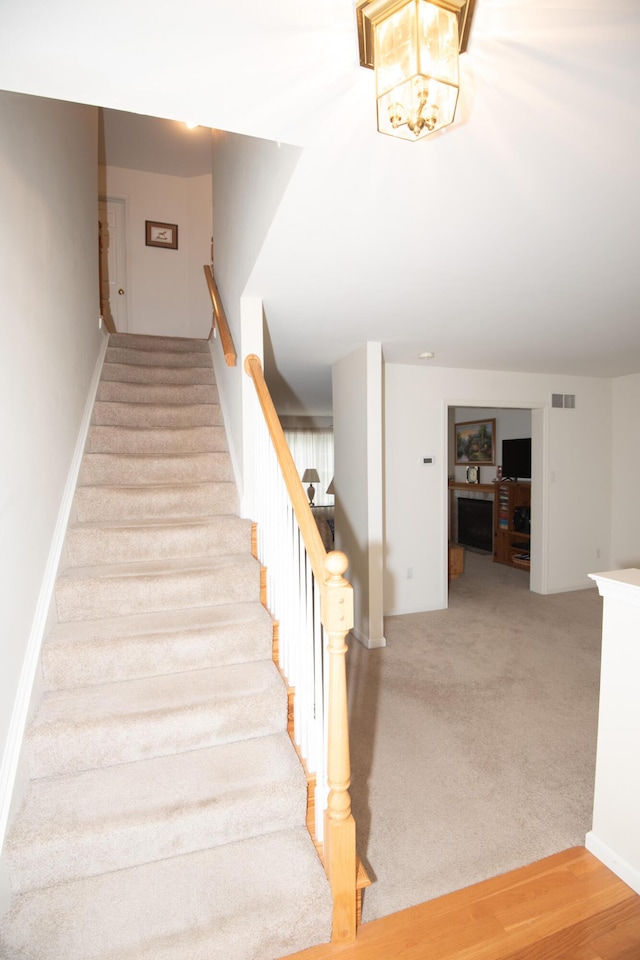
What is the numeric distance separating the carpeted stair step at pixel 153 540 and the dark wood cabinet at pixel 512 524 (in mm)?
4765

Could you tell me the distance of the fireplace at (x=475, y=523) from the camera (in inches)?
290

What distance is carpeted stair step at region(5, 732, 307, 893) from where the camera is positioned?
1482 mm

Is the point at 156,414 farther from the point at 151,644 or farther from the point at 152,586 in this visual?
the point at 151,644

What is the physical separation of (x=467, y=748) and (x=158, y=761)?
155 centimetres

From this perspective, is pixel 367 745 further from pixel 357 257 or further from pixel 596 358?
pixel 596 358

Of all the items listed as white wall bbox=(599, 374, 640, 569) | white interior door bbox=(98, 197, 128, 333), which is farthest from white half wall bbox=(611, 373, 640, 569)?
white interior door bbox=(98, 197, 128, 333)

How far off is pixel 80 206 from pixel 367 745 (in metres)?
3.72

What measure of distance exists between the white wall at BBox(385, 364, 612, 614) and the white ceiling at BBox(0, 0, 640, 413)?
6.27 feet

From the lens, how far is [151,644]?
2.07 m

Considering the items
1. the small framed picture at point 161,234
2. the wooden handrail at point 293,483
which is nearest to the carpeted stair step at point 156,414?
the wooden handrail at point 293,483

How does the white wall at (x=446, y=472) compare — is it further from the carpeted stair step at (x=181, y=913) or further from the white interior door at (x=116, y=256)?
the white interior door at (x=116, y=256)

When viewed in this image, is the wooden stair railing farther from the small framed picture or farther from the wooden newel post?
the small framed picture

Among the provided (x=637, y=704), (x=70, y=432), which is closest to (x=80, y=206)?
(x=70, y=432)

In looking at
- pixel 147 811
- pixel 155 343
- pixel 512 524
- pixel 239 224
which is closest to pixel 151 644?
pixel 147 811
